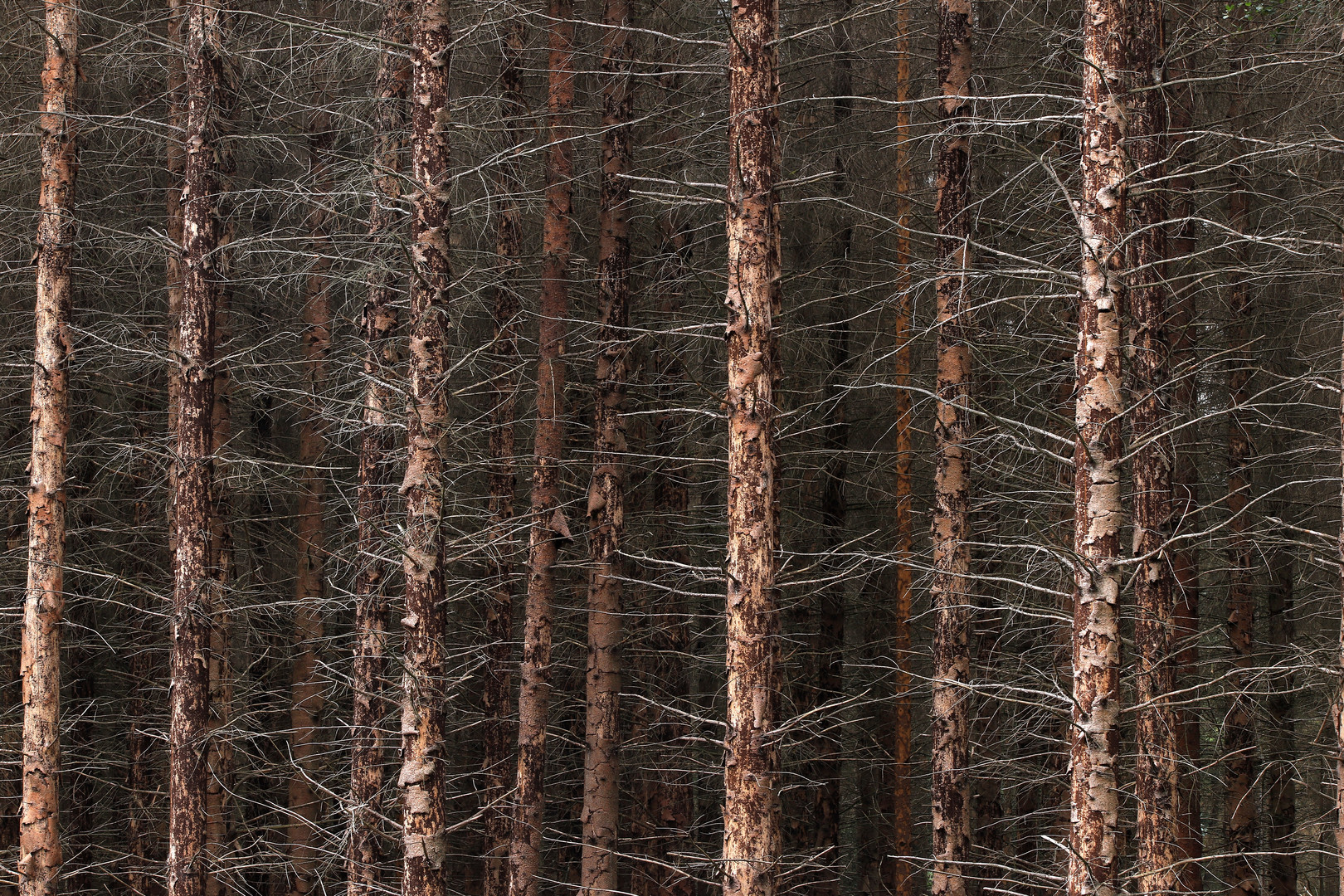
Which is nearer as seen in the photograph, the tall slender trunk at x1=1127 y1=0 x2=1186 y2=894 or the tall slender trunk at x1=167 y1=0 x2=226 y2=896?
the tall slender trunk at x1=1127 y1=0 x2=1186 y2=894

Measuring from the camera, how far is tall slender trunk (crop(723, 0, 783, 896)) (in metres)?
6.32

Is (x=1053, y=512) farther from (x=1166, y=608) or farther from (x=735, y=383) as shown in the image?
(x=735, y=383)

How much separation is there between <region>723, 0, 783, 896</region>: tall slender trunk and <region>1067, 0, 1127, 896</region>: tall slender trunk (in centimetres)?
162

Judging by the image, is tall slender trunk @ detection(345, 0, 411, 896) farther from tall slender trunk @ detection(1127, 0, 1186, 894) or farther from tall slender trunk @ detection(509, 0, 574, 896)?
tall slender trunk @ detection(1127, 0, 1186, 894)

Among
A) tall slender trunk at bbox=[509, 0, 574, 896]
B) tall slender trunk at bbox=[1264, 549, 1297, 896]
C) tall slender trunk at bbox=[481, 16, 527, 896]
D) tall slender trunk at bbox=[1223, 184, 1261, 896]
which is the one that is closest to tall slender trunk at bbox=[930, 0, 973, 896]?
tall slender trunk at bbox=[509, 0, 574, 896]

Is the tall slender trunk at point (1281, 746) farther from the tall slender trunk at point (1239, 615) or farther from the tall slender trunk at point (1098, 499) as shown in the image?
the tall slender trunk at point (1098, 499)

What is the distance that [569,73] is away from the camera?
1022 centimetres

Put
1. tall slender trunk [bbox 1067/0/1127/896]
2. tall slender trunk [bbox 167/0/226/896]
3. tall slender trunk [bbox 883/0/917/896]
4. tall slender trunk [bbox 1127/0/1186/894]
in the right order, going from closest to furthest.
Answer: tall slender trunk [bbox 1067/0/1127/896] → tall slender trunk [bbox 1127/0/1186/894] → tall slender trunk [bbox 167/0/226/896] → tall slender trunk [bbox 883/0/917/896]

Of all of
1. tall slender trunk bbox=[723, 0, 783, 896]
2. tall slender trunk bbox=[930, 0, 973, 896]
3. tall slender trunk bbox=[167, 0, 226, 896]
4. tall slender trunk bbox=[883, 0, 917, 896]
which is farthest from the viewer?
tall slender trunk bbox=[883, 0, 917, 896]

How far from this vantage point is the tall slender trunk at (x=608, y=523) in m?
10.3

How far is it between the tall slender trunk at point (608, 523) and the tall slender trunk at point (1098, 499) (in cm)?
508

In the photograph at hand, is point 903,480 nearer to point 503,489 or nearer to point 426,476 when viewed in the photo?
point 503,489

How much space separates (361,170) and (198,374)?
212 cm

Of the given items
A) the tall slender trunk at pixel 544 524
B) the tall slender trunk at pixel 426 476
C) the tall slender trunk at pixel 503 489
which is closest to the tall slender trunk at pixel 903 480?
the tall slender trunk at pixel 544 524
